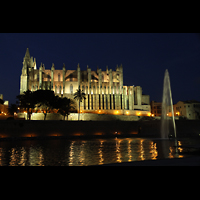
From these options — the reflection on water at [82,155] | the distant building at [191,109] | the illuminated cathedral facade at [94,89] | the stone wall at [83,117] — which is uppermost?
the illuminated cathedral facade at [94,89]

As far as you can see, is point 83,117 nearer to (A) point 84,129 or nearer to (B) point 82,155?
(A) point 84,129

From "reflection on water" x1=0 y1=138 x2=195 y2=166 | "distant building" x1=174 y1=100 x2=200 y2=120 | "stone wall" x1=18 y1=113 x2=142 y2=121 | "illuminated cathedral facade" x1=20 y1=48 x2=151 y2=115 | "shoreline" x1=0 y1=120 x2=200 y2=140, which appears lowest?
"reflection on water" x1=0 y1=138 x2=195 y2=166

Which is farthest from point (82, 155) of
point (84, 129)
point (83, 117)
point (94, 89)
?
point (94, 89)

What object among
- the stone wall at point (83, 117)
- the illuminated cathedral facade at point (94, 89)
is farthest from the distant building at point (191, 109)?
the stone wall at point (83, 117)

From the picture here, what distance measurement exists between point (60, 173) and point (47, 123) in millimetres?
39752

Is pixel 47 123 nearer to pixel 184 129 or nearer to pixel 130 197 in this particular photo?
pixel 184 129

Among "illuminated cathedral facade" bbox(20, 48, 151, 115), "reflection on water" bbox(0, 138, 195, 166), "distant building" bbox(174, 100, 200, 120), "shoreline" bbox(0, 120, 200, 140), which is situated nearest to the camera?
"reflection on water" bbox(0, 138, 195, 166)

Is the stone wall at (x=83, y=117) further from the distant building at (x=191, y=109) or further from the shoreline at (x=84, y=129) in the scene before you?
the distant building at (x=191, y=109)

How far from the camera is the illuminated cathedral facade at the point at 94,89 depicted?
73375 mm

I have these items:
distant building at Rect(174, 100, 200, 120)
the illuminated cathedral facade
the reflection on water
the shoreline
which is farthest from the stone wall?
the reflection on water

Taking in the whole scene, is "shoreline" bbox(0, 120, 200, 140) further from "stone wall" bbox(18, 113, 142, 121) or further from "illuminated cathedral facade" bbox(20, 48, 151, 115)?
"illuminated cathedral facade" bbox(20, 48, 151, 115)

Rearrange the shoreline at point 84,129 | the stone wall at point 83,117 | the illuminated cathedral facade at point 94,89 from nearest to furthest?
the shoreline at point 84,129, the stone wall at point 83,117, the illuminated cathedral facade at point 94,89

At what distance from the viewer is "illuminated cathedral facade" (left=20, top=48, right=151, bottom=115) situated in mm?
73375
